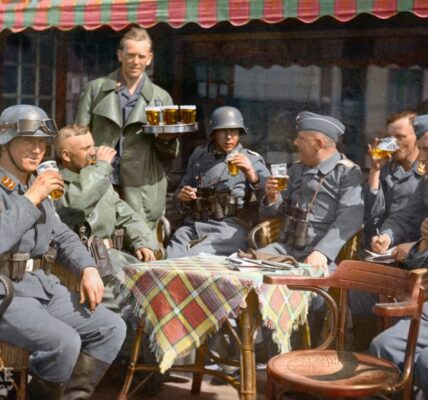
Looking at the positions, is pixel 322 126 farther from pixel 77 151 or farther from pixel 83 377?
pixel 83 377

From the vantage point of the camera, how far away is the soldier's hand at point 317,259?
5.67 m

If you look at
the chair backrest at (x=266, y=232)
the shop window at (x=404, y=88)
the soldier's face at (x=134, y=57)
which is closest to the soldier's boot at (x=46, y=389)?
the chair backrest at (x=266, y=232)

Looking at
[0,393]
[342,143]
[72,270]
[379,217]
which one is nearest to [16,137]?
[72,270]

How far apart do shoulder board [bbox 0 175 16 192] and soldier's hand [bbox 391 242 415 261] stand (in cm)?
221

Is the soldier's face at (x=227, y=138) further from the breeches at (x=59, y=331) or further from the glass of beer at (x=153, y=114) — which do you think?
the breeches at (x=59, y=331)

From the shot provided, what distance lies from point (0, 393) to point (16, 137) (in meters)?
1.38

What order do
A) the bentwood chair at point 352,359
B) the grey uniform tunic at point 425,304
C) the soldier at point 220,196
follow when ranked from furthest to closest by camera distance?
the soldier at point 220,196
the grey uniform tunic at point 425,304
the bentwood chair at point 352,359

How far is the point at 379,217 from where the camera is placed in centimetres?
619

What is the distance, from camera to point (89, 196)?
574 cm

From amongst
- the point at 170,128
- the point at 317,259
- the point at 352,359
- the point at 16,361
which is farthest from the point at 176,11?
the point at 352,359

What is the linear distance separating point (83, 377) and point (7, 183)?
1093mm

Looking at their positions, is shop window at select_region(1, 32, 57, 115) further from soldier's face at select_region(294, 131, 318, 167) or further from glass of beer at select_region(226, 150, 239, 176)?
soldier's face at select_region(294, 131, 318, 167)

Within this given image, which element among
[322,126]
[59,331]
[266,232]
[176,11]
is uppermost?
[176,11]

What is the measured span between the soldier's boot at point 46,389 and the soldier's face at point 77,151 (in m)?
1.63
